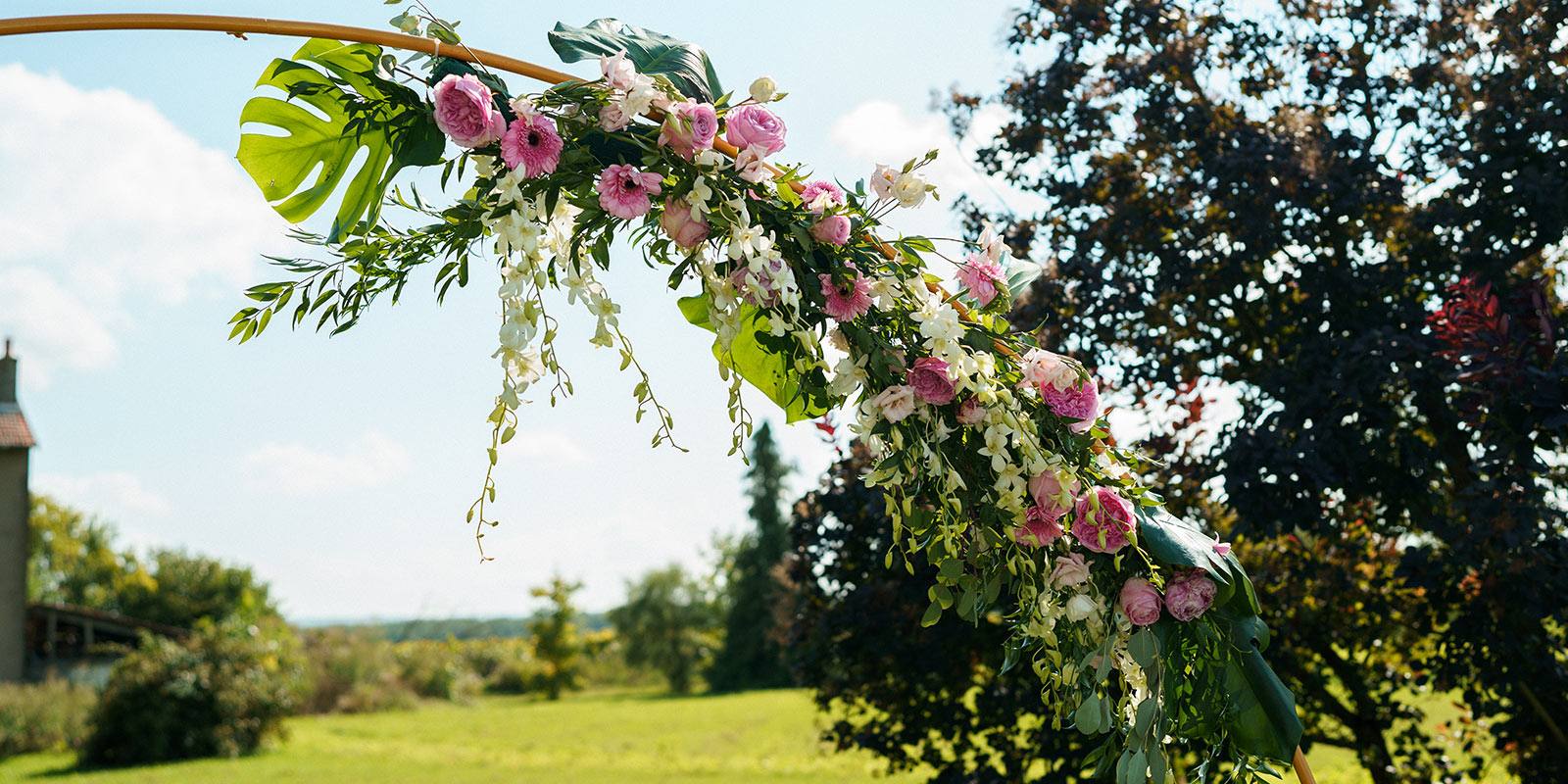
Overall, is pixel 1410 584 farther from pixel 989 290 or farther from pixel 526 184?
pixel 526 184

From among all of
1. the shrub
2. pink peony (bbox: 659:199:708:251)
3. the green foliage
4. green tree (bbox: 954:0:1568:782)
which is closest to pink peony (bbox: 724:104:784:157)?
pink peony (bbox: 659:199:708:251)

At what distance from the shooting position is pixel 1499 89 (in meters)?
3.68

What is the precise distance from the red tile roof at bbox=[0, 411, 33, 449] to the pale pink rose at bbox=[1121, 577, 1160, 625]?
15.1 metres

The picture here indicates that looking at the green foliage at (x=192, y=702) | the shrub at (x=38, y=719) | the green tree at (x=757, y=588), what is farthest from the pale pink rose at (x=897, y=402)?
the green tree at (x=757, y=588)

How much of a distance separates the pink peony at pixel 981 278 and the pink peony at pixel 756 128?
15.4 inches

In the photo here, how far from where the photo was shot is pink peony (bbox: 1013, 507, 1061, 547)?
5.41ft

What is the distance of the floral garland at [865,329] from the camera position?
1.56 m

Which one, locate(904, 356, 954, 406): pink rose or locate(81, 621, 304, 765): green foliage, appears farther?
locate(81, 621, 304, 765): green foliage

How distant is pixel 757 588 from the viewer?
18.4 meters

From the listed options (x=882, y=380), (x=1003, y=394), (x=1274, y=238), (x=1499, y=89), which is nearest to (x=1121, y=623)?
(x=1003, y=394)

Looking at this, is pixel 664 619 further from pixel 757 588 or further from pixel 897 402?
pixel 897 402

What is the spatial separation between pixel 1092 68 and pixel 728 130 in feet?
10.8

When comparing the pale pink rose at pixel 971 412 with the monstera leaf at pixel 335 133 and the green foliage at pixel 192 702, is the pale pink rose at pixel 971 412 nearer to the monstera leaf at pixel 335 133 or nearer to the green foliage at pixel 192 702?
the monstera leaf at pixel 335 133

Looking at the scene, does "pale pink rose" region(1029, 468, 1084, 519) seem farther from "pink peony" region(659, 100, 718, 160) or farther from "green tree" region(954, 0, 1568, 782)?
"green tree" region(954, 0, 1568, 782)
